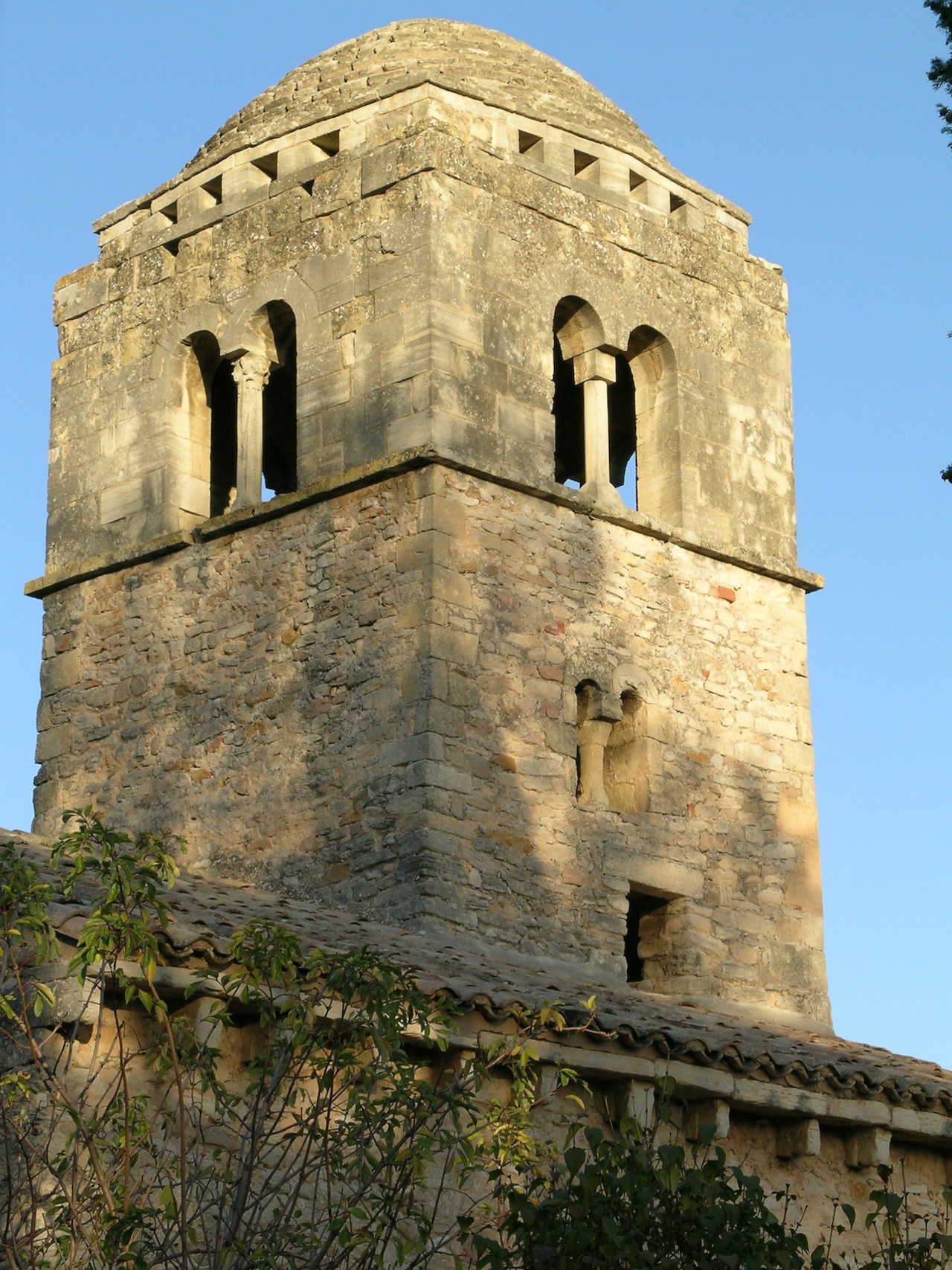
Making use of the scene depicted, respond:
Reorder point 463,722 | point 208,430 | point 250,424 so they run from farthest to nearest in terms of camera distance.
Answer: point 208,430
point 250,424
point 463,722

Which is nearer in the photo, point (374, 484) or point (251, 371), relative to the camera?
point (374, 484)

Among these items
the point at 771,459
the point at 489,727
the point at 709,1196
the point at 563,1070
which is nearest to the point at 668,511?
the point at 771,459

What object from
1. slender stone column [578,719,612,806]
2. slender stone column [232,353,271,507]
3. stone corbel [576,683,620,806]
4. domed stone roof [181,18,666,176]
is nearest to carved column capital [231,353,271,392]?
slender stone column [232,353,271,507]

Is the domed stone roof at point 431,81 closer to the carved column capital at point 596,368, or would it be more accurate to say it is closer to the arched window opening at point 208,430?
the arched window opening at point 208,430

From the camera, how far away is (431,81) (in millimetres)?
17516

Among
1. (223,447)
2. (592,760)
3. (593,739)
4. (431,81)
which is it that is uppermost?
(431,81)

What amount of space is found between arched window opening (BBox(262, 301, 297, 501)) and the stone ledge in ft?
4.30

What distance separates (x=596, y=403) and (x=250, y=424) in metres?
2.31

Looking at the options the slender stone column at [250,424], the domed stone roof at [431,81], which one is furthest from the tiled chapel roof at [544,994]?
the domed stone roof at [431,81]

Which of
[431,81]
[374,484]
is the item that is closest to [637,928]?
[374,484]

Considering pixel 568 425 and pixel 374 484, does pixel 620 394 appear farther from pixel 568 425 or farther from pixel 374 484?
pixel 374 484

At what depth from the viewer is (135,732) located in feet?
58.1

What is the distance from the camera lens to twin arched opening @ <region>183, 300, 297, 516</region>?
1788cm

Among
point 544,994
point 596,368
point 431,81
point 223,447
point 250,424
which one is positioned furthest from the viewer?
point 223,447
